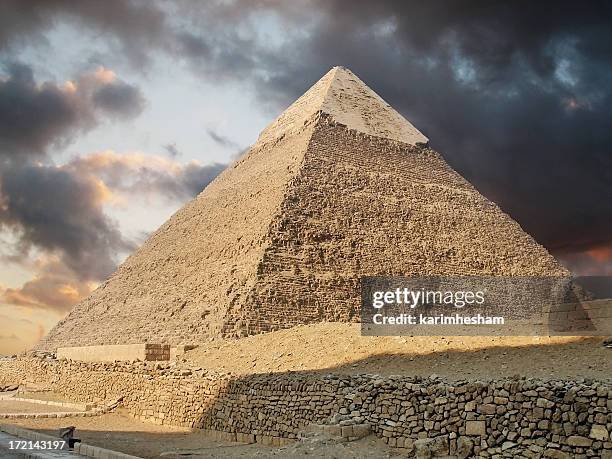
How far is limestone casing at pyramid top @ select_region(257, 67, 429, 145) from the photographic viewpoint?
4759 cm

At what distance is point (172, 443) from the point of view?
1485cm

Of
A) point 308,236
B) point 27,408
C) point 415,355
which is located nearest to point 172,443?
point 415,355

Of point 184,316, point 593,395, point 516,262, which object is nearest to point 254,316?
point 184,316

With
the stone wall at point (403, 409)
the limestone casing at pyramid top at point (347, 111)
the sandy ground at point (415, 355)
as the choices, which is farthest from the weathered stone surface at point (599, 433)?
the limestone casing at pyramid top at point (347, 111)

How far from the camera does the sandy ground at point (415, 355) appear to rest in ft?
38.6

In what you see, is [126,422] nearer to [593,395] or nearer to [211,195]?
[593,395]

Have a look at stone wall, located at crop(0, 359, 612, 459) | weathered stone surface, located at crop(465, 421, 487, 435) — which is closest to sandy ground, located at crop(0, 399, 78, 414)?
stone wall, located at crop(0, 359, 612, 459)

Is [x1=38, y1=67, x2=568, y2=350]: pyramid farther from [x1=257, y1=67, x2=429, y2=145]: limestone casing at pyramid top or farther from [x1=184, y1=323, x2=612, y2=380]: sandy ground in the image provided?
[x1=184, y1=323, x2=612, y2=380]: sandy ground

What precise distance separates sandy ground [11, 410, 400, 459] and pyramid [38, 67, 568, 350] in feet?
37.4

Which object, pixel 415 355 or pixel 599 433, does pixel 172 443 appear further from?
pixel 599 433

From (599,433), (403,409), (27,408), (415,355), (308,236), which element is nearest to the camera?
(599,433)

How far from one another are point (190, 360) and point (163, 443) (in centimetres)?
723

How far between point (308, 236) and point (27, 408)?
56.2ft

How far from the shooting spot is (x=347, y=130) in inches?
1811
